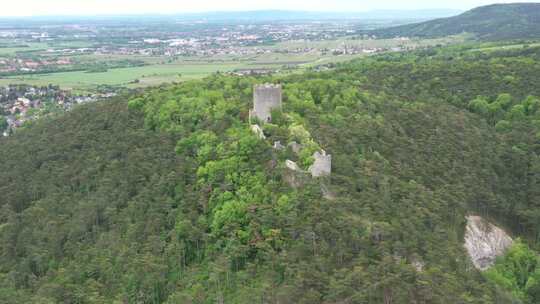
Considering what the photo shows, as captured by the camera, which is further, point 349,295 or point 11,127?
point 11,127

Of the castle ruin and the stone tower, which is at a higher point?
the stone tower

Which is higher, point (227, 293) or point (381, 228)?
point (381, 228)

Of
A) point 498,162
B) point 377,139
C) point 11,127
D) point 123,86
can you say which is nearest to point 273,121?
point 377,139

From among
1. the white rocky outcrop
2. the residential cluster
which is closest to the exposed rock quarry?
the white rocky outcrop

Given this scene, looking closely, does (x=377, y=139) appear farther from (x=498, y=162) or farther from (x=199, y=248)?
(x=199, y=248)

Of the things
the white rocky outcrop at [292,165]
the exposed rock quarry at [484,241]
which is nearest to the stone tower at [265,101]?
the white rocky outcrop at [292,165]

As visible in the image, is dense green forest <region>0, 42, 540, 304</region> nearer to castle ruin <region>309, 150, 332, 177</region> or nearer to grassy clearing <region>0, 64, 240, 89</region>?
castle ruin <region>309, 150, 332, 177</region>

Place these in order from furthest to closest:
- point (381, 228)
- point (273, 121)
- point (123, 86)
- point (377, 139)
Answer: point (123, 86) < point (377, 139) < point (273, 121) < point (381, 228)
